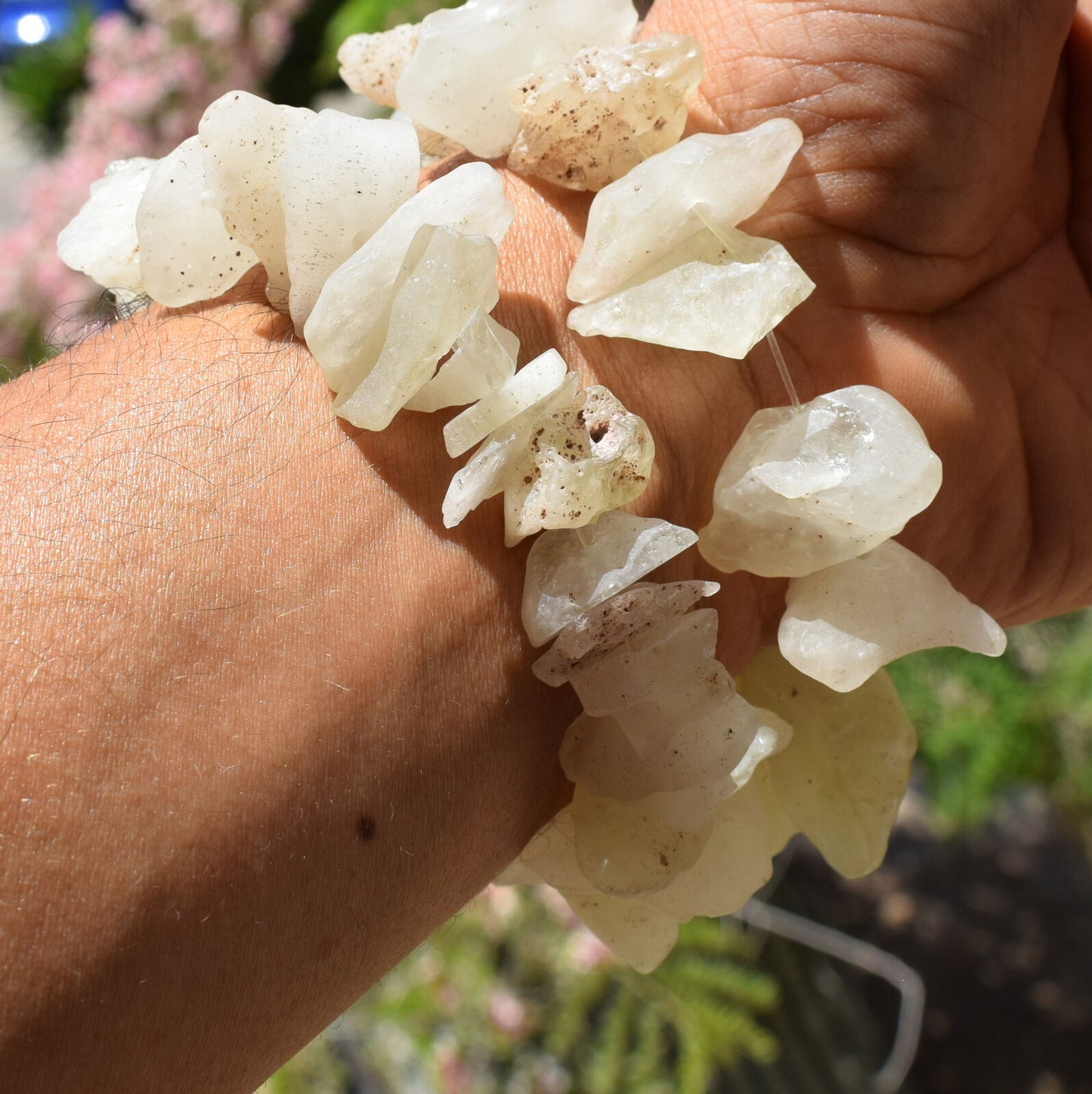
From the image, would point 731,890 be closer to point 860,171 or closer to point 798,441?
point 798,441

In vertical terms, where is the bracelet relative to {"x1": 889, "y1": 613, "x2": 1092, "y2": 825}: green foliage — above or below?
above

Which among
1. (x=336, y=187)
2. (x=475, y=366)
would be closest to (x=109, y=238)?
(x=336, y=187)

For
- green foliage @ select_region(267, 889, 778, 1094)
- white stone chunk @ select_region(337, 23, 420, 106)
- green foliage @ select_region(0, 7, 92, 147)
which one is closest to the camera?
white stone chunk @ select_region(337, 23, 420, 106)

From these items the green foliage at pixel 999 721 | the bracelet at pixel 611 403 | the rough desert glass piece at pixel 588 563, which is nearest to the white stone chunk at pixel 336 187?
the bracelet at pixel 611 403

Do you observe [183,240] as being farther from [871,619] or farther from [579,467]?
[871,619]

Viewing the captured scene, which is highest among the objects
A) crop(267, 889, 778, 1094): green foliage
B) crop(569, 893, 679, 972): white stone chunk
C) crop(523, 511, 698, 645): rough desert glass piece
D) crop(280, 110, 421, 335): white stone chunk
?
crop(280, 110, 421, 335): white stone chunk

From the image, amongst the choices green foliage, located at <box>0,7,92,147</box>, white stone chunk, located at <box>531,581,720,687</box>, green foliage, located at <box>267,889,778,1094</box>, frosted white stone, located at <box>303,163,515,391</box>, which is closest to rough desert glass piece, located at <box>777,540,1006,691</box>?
white stone chunk, located at <box>531,581,720,687</box>

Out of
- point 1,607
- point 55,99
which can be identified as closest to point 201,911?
point 1,607

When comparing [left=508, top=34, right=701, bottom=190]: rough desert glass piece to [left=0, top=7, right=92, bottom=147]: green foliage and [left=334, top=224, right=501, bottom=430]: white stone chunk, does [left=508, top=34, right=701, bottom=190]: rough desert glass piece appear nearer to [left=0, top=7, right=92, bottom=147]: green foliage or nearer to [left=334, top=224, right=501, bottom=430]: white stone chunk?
[left=334, top=224, right=501, bottom=430]: white stone chunk
